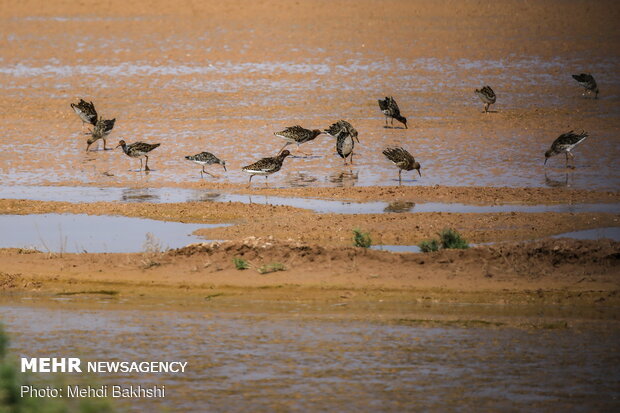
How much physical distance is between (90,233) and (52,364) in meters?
6.43

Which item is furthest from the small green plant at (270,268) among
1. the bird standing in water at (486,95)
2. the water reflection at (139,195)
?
the bird standing in water at (486,95)

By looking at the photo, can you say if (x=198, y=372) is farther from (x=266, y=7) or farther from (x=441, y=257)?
(x=266, y=7)

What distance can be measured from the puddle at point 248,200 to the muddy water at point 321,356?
642cm

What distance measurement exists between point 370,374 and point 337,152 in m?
15.1

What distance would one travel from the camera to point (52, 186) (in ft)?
71.5

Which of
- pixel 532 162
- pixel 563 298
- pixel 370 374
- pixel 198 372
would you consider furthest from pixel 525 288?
pixel 532 162

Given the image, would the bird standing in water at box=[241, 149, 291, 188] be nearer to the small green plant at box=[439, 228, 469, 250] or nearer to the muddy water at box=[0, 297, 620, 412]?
the small green plant at box=[439, 228, 469, 250]

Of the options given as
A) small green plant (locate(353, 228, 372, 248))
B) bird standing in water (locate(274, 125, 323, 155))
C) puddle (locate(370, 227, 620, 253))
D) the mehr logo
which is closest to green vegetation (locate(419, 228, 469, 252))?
puddle (locate(370, 227, 620, 253))

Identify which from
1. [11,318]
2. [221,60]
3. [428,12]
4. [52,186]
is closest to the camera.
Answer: [11,318]

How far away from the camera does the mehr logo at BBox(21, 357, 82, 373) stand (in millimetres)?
10586

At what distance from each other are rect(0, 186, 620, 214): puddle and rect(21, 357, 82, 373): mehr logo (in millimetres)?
8310

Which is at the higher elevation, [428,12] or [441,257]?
[428,12]

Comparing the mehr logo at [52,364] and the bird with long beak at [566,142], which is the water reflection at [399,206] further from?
the mehr logo at [52,364]

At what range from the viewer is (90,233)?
17.0 meters
